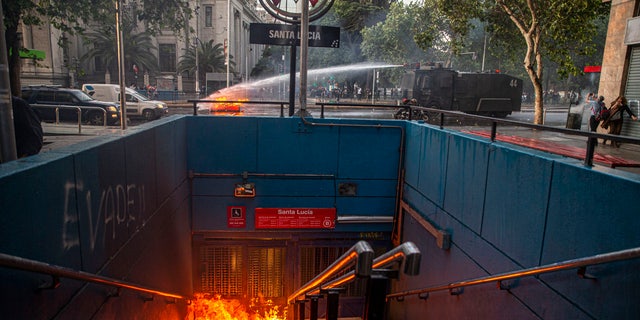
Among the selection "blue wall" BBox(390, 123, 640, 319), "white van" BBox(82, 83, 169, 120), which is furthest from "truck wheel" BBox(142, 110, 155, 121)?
"blue wall" BBox(390, 123, 640, 319)

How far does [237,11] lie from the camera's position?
212 ft

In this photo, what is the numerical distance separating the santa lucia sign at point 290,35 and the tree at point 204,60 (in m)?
41.9

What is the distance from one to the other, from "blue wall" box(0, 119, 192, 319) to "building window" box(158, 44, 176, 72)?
168 feet

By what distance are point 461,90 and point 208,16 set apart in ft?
135

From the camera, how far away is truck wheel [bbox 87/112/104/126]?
19.0 m

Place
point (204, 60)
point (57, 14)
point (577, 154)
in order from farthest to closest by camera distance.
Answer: point (204, 60) → point (57, 14) → point (577, 154)

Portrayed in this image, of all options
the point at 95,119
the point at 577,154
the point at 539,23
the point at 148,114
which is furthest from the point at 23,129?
the point at 148,114

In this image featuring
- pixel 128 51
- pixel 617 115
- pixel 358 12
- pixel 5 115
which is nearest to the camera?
pixel 5 115

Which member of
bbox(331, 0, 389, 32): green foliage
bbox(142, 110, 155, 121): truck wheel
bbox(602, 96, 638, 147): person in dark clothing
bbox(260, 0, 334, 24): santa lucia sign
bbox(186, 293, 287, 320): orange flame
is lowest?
bbox(186, 293, 287, 320): orange flame

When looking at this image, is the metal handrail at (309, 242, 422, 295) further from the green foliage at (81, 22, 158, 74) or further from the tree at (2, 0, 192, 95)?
the green foliage at (81, 22, 158, 74)

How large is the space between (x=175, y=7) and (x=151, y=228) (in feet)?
46.9

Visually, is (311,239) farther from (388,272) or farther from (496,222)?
(388,272)

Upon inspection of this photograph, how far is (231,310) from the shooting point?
37.0ft

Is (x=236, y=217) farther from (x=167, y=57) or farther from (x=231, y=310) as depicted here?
(x=167, y=57)
